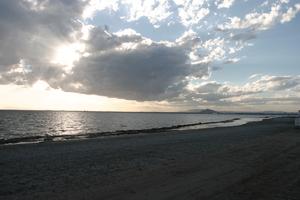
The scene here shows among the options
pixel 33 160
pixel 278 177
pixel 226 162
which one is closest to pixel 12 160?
pixel 33 160

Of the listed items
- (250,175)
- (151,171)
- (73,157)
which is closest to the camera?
(250,175)

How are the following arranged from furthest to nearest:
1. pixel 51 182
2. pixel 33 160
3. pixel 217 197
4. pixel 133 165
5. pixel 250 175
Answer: pixel 33 160 → pixel 133 165 → pixel 250 175 → pixel 51 182 → pixel 217 197

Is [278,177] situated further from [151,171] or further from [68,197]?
[68,197]

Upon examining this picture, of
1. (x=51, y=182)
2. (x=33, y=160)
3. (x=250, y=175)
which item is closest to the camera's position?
(x=51, y=182)

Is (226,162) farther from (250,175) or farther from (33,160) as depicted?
(33,160)

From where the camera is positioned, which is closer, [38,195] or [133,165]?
[38,195]

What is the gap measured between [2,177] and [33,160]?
5.55 meters

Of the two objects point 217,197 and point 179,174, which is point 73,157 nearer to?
point 179,174

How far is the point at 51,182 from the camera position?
43.9 feet

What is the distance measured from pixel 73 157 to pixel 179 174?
9907 mm

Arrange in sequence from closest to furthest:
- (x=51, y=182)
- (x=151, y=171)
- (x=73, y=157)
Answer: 1. (x=51, y=182)
2. (x=151, y=171)
3. (x=73, y=157)

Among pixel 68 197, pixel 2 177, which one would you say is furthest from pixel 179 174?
pixel 2 177

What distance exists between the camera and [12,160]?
20.3 meters

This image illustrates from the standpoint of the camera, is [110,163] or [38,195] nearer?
[38,195]
